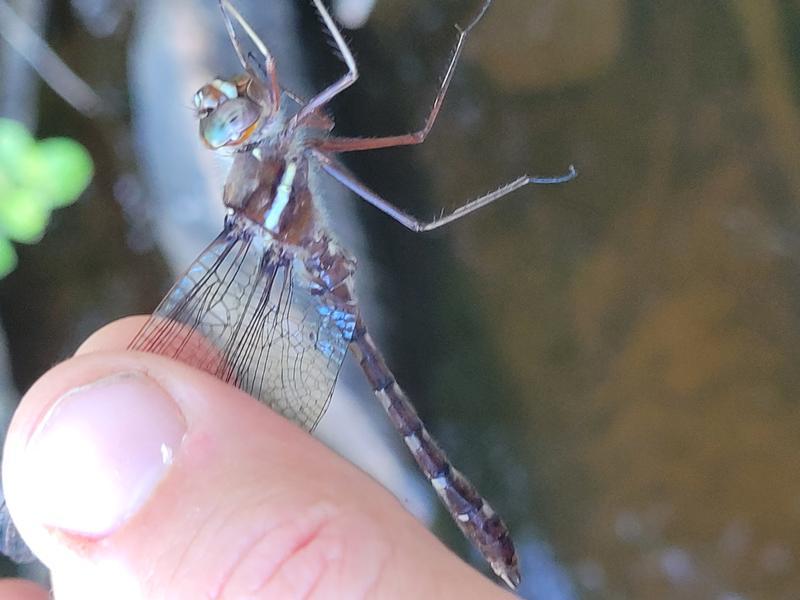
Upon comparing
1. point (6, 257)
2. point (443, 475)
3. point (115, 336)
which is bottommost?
point (443, 475)

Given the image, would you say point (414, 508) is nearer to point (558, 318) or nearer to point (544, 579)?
point (544, 579)

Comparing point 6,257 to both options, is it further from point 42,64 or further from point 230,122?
point 230,122

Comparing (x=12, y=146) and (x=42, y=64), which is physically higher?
(x=42, y=64)

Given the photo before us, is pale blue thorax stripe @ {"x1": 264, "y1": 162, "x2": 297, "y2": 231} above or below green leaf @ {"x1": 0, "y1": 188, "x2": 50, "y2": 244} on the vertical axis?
below

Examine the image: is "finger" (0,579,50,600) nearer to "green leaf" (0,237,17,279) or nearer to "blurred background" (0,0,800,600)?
"blurred background" (0,0,800,600)

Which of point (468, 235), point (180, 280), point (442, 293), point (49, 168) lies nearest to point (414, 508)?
point (442, 293)

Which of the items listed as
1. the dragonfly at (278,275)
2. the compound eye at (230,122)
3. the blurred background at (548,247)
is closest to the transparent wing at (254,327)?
the dragonfly at (278,275)

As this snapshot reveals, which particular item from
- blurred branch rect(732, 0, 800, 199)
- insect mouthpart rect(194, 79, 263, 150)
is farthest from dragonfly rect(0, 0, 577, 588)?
blurred branch rect(732, 0, 800, 199)

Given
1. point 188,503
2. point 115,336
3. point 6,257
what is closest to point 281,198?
point 115,336
